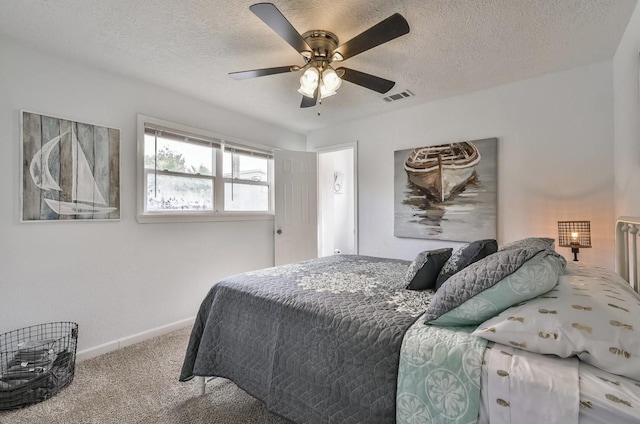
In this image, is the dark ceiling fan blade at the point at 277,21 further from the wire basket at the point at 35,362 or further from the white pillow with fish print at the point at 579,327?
the wire basket at the point at 35,362

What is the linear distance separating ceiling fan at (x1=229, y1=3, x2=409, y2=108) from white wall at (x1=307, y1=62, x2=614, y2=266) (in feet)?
4.88

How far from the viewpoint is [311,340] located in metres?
1.35

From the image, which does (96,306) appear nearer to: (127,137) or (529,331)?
(127,137)

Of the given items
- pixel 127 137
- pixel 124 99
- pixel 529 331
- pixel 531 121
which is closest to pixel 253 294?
pixel 529 331

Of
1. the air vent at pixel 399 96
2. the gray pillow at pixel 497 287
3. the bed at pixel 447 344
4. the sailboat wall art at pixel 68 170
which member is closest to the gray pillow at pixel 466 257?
the bed at pixel 447 344

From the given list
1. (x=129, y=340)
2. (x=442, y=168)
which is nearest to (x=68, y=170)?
(x=129, y=340)

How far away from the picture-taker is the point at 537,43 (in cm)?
212

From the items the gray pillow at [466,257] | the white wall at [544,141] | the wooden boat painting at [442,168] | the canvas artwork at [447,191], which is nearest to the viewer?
the gray pillow at [466,257]

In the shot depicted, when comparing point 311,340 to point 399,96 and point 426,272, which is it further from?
point 399,96

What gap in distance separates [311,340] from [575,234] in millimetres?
2386

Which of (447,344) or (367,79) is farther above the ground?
(367,79)

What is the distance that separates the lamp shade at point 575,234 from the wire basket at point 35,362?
3985mm

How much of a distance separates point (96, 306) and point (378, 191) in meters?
3.23

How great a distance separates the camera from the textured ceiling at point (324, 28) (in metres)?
1.73
